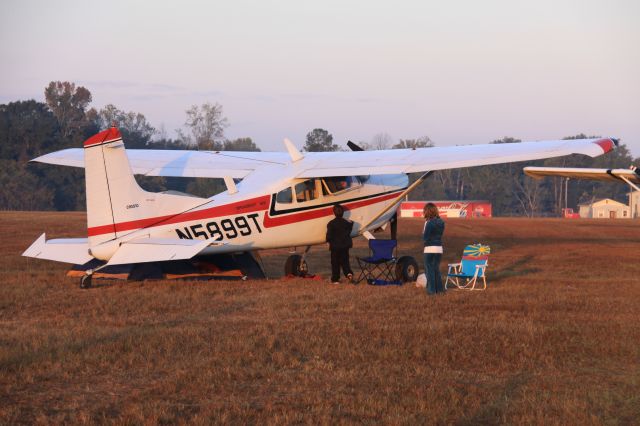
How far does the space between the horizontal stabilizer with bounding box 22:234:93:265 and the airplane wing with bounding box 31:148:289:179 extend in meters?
3.18

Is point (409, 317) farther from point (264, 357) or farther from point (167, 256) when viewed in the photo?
point (167, 256)

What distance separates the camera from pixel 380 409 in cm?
623

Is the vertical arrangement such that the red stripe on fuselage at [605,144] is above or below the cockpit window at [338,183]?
above

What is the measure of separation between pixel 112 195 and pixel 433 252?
4.97 m

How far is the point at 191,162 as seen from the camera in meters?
18.0

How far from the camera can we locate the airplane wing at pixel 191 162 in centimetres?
1730

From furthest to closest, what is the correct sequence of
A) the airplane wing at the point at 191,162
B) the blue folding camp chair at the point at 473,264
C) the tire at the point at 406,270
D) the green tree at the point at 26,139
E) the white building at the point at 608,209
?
the white building at the point at 608,209
the green tree at the point at 26,139
the airplane wing at the point at 191,162
the tire at the point at 406,270
the blue folding camp chair at the point at 473,264

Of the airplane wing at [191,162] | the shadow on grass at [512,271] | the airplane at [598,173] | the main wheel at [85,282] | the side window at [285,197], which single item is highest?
the airplane wing at [191,162]

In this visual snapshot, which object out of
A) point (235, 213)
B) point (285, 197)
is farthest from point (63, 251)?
point (285, 197)

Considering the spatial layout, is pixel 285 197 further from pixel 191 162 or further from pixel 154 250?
pixel 191 162

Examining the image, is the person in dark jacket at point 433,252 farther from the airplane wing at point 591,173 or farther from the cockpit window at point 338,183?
the airplane wing at point 591,173

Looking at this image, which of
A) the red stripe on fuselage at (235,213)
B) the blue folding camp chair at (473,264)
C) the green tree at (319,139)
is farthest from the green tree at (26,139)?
the blue folding camp chair at (473,264)

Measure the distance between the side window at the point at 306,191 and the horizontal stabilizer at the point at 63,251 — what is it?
3780 mm

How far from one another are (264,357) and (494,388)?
7.18 ft
